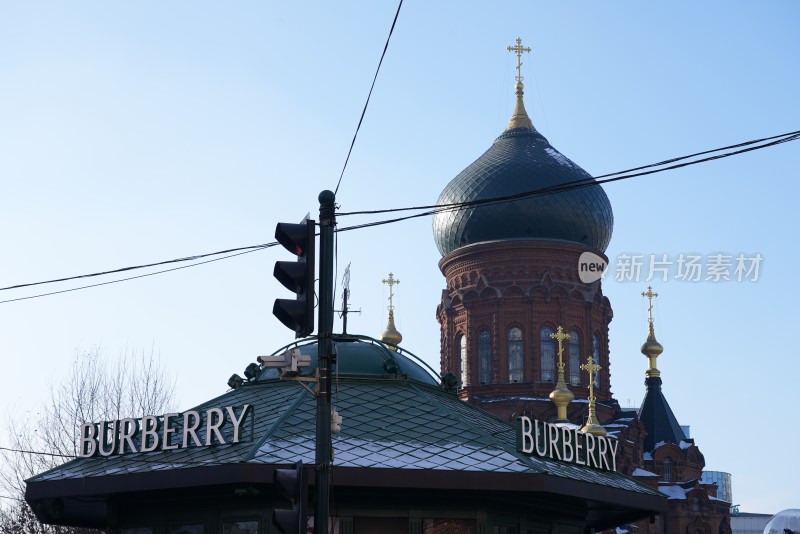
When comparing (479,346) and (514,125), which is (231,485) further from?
(514,125)

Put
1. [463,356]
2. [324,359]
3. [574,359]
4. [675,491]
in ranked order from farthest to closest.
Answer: [463,356] → [675,491] → [574,359] → [324,359]

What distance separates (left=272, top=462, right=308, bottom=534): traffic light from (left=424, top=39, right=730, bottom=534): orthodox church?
50154 mm

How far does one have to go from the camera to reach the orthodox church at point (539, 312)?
64875 mm

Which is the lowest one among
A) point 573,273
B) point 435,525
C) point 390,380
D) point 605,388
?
point 435,525

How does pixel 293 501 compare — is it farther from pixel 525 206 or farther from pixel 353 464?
pixel 525 206

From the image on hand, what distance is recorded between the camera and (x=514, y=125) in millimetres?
71625

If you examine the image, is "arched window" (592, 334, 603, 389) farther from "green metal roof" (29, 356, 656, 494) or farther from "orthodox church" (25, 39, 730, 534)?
"green metal roof" (29, 356, 656, 494)

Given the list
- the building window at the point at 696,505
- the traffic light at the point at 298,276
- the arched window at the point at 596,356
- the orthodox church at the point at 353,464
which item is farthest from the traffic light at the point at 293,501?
the building window at the point at 696,505

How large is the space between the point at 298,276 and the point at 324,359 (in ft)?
3.35

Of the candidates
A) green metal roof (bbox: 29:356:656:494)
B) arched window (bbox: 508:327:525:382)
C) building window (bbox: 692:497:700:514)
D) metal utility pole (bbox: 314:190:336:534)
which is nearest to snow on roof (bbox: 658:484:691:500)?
building window (bbox: 692:497:700:514)

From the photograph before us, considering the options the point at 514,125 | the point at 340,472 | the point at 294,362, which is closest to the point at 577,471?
the point at 340,472

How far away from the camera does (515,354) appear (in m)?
65.6

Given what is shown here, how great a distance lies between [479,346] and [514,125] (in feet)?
40.3

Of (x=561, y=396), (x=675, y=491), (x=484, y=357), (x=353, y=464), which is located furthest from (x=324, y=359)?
(x=675, y=491)
